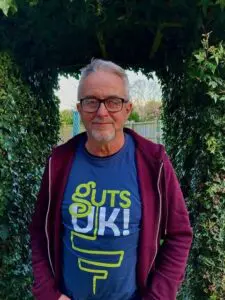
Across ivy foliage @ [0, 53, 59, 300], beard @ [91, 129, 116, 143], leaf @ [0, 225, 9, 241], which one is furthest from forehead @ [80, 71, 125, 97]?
leaf @ [0, 225, 9, 241]

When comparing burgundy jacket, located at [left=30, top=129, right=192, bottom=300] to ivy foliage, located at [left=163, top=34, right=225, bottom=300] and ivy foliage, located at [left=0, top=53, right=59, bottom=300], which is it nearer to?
ivy foliage, located at [left=0, top=53, right=59, bottom=300]

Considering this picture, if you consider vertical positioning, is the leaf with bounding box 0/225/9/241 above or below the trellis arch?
below

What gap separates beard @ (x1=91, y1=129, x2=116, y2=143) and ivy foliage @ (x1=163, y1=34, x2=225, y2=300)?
3.77 feet

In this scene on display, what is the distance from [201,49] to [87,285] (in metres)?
1.66

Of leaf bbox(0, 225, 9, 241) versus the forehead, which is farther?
leaf bbox(0, 225, 9, 241)

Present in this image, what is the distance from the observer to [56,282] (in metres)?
2.00

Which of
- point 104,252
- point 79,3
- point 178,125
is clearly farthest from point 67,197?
point 178,125

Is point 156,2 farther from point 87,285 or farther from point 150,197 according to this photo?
point 87,285

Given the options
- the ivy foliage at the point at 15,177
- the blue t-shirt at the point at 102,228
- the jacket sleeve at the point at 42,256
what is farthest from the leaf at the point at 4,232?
the blue t-shirt at the point at 102,228

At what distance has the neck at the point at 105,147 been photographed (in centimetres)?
193

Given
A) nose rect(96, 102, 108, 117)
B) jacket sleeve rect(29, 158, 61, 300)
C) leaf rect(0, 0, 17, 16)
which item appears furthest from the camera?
leaf rect(0, 0, 17, 16)

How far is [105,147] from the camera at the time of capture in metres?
1.93

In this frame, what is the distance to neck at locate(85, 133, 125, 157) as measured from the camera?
6.33 feet

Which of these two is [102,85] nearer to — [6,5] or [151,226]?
[151,226]
